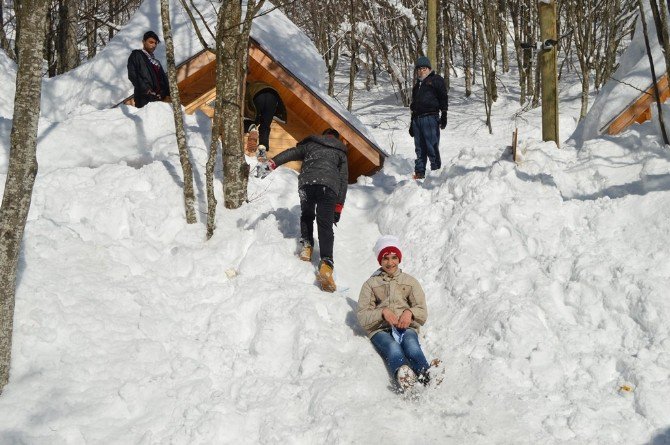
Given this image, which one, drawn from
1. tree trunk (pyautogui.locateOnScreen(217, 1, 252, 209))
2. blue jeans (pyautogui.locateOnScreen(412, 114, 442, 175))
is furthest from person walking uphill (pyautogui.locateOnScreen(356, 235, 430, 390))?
blue jeans (pyautogui.locateOnScreen(412, 114, 442, 175))

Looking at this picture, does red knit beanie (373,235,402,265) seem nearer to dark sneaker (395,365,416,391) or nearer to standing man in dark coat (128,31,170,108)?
dark sneaker (395,365,416,391)

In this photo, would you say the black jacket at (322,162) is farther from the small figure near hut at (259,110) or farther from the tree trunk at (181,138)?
the small figure near hut at (259,110)

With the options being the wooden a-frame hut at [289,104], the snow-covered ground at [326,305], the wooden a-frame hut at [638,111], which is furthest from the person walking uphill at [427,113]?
the wooden a-frame hut at [638,111]

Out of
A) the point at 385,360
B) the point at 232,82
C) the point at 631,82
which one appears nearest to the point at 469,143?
the point at 631,82

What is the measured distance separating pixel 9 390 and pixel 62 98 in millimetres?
5869

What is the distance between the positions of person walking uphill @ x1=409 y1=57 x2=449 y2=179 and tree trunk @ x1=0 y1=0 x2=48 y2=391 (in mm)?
5477

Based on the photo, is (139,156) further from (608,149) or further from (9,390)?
(608,149)


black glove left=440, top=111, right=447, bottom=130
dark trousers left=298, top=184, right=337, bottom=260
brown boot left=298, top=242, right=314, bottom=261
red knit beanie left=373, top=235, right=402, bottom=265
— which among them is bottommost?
red knit beanie left=373, top=235, right=402, bottom=265

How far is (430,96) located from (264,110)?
7.56 feet

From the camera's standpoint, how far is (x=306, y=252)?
6207 millimetres

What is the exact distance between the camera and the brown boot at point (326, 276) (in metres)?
5.80

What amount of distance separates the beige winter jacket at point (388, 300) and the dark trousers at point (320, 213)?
83cm

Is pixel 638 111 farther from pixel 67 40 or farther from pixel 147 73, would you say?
pixel 67 40

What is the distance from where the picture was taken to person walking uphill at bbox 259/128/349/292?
243 inches
